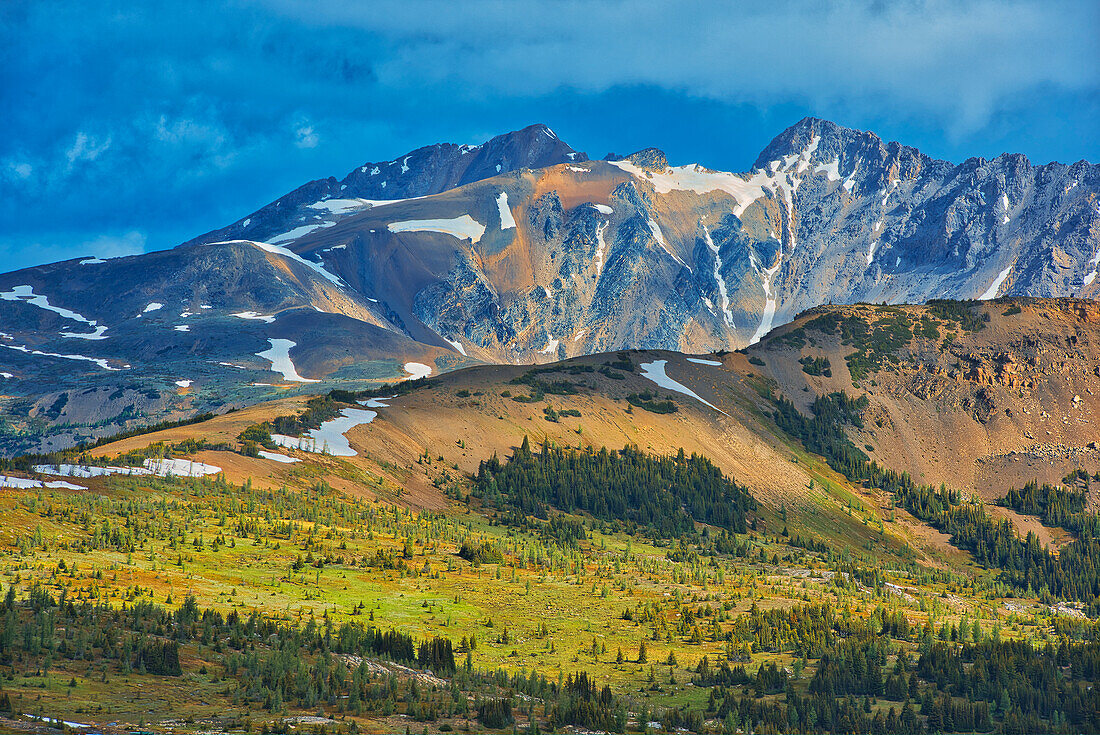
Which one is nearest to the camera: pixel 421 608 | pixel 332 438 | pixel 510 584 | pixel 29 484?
pixel 421 608

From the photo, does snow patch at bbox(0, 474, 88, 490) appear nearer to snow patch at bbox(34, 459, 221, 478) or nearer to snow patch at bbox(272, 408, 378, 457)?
snow patch at bbox(34, 459, 221, 478)

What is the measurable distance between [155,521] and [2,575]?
998 inches

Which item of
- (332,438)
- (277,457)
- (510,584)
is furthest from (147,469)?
(510,584)

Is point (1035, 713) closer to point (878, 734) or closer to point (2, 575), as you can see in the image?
point (878, 734)

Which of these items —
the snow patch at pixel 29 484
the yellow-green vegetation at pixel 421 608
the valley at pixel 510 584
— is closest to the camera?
the yellow-green vegetation at pixel 421 608

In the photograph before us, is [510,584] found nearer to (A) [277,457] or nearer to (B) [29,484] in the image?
(B) [29,484]

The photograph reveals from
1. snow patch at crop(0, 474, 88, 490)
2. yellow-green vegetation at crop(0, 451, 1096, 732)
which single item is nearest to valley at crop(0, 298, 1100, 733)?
yellow-green vegetation at crop(0, 451, 1096, 732)

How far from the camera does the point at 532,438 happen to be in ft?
535

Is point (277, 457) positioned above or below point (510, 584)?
above

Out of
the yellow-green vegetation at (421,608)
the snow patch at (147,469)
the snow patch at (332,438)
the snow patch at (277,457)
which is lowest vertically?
the yellow-green vegetation at (421,608)

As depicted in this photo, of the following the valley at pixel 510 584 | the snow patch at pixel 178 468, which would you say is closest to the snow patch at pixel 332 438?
the valley at pixel 510 584

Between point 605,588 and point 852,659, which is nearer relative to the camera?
point 852,659

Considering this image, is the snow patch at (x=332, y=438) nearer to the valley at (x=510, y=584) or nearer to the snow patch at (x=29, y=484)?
the valley at (x=510, y=584)

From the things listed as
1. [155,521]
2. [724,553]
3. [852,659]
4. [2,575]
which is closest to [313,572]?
[155,521]
